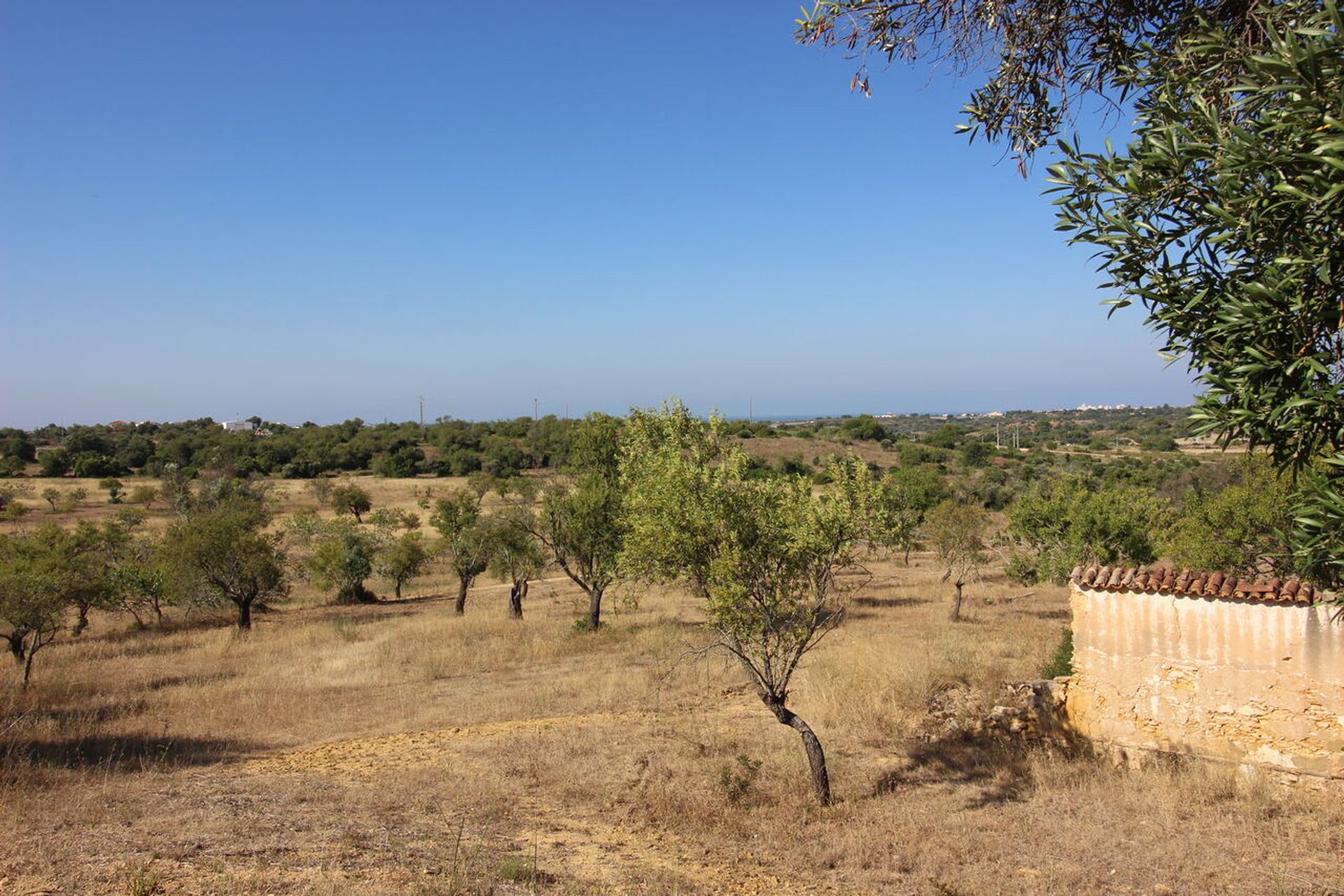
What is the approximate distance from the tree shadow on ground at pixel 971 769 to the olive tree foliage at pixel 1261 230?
24.5ft

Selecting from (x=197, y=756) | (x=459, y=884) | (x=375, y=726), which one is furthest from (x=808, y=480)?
(x=197, y=756)

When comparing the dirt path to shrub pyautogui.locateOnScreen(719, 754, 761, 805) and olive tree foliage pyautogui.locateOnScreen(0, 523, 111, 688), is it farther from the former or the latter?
olive tree foliage pyautogui.locateOnScreen(0, 523, 111, 688)

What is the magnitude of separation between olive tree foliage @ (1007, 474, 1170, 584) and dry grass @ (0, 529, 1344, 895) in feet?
18.8

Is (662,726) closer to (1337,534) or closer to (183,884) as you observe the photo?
(183,884)

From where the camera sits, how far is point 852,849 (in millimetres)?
8820

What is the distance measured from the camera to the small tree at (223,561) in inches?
1005

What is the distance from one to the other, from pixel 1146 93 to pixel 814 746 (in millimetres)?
8618

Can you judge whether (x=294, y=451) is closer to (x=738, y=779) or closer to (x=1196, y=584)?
(x=738, y=779)

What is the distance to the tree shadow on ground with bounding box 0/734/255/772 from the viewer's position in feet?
37.3

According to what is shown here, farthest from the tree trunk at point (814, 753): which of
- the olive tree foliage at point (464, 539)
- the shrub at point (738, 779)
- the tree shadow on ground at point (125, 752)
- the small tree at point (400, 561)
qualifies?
the small tree at point (400, 561)

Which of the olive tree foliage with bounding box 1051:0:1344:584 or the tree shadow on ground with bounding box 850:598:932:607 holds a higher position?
the olive tree foliage with bounding box 1051:0:1344:584

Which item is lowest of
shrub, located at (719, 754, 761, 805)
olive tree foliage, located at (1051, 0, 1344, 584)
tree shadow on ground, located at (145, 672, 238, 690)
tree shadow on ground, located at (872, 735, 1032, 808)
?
tree shadow on ground, located at (145, 672, 238, 690)

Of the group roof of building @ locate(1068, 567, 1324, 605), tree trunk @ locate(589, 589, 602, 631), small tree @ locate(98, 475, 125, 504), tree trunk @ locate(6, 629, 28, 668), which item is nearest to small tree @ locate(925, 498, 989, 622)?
tree trunk @ locate(589, 589, 602, 631)

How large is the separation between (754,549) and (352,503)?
5158cm
